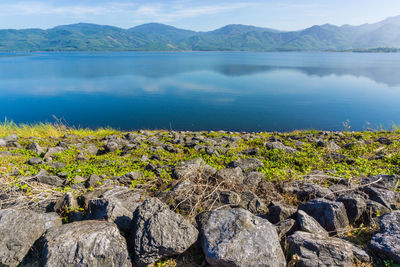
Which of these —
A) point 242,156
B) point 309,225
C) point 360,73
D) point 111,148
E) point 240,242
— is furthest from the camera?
point 360,73

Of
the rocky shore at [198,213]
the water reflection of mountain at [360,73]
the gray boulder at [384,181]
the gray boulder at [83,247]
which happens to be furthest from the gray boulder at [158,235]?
the water reflection of mountain at [360,73]

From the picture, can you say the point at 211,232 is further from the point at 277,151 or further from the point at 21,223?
the point at 277,151

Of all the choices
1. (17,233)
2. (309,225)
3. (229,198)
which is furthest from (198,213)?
(17,233)

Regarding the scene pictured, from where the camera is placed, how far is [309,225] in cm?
407

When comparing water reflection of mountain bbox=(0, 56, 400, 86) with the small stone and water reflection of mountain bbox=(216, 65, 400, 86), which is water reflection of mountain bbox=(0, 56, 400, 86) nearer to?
water reflection of mountain bbox=(216, 65, 400, 86)

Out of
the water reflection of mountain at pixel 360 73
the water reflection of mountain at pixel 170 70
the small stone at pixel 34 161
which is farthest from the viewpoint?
the water reflection of mountain at pixel 170 70

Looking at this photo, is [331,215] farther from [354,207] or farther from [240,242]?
[240,242]

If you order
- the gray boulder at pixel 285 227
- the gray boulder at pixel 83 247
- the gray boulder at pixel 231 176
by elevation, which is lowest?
the gray boulder at pixel 231 176

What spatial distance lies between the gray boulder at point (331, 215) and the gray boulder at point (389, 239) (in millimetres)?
500

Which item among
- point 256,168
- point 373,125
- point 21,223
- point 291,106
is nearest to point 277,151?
point 256,168

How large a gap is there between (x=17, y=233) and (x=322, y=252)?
4496 mm

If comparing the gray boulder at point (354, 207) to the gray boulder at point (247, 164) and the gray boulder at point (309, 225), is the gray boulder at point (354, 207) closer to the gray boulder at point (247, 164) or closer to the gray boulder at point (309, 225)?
the gray boulder at point (309, 225)

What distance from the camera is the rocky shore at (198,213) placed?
3572 millimetres

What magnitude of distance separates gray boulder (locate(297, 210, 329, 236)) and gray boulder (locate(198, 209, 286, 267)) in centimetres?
61
